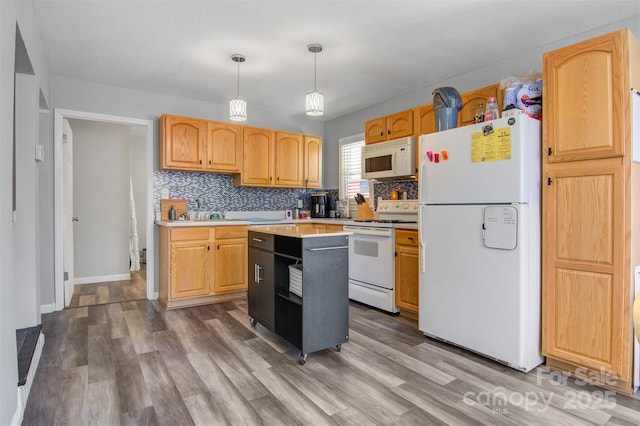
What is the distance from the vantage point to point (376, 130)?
431cm

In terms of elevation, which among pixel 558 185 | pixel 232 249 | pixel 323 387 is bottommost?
pixel 323 387

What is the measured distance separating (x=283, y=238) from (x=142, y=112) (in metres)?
2.71

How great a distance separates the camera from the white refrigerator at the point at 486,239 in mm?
2352

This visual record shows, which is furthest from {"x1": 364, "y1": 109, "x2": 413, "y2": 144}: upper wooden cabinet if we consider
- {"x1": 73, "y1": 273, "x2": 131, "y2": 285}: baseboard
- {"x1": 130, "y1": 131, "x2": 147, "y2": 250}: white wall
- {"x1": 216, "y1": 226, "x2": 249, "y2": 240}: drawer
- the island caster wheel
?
{"x1": 130, "y1": 131, "x2": 147, "y2": 250}: white wall

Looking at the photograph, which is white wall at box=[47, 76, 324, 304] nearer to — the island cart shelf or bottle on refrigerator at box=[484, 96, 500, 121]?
the island cart shelf

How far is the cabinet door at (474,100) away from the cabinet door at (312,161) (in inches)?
91.9

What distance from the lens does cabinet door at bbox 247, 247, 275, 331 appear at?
2.92 m

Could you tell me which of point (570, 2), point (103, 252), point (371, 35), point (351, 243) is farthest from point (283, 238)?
point (103, 252)

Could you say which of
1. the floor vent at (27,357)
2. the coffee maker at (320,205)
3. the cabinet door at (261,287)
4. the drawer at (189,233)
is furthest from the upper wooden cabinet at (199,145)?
the floor vent at (27,357)

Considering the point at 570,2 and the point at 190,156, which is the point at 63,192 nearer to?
the point at 190,156

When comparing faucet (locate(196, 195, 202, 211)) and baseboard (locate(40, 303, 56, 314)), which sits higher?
faucet (locate(196, 195, 202, 211))

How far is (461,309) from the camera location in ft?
8.76

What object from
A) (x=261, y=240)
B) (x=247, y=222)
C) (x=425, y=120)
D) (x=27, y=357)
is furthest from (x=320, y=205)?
(x=27, y=357)

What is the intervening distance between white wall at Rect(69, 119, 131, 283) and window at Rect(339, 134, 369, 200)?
10.6ft
